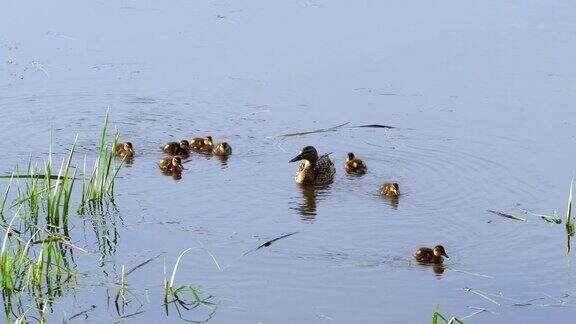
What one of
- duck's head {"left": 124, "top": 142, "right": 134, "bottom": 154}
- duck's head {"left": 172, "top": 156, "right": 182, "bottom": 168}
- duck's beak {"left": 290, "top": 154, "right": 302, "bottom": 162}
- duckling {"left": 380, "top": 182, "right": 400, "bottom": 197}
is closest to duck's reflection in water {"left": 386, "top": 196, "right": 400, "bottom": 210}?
duckling {"left": 380, "top": 182, "right": 400, "bottom": 197}

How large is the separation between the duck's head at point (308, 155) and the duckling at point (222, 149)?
0.57 metres

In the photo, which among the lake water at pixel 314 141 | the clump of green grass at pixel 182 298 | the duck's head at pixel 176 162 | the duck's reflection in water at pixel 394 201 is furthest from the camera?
the duck's head at pixel 176 162

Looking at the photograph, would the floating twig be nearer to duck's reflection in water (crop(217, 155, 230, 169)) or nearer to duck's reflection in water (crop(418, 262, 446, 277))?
duck's reflection in water (crop(418, 262, 446, 277))

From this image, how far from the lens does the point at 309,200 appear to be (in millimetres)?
9844

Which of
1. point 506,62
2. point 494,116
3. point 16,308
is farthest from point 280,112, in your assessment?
point 16,308

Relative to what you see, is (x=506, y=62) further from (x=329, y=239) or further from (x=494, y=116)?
(x=329, y=239)

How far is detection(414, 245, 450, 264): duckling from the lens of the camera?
8.18 metres

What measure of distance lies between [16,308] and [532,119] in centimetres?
583

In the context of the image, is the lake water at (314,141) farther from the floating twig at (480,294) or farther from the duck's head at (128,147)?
the duck's head at (128,147)

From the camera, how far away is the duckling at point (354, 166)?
10.3 metres

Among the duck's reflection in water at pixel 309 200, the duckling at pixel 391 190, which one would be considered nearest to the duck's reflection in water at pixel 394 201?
the duckling at pixel 391 190

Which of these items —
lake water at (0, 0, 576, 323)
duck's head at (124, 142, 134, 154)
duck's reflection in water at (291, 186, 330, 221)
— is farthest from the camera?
duck's head at (124, 142, 134, 154)

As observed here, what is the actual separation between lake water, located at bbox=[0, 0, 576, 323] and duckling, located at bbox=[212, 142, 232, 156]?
105 millimetres

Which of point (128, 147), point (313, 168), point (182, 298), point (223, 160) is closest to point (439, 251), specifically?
point (182, 298)
